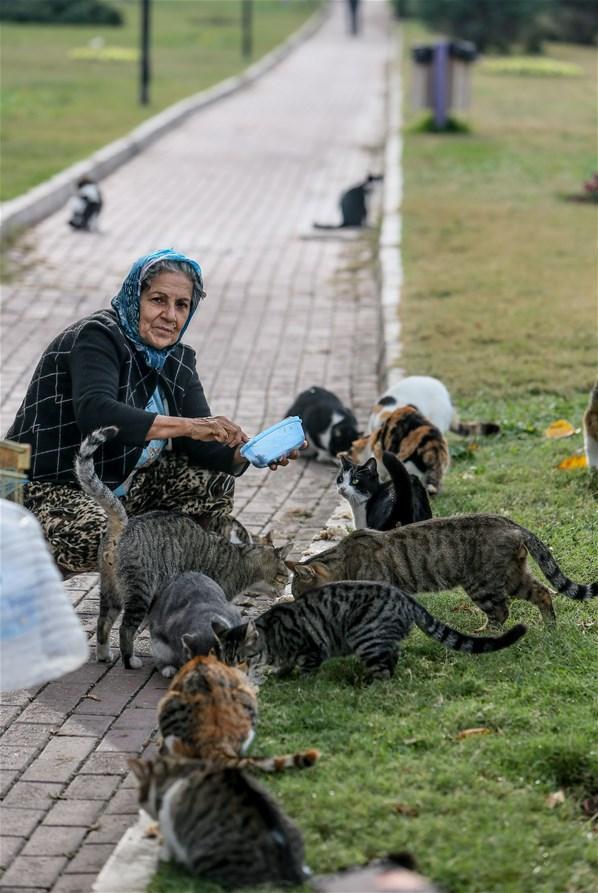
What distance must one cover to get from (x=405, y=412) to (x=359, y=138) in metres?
19.8

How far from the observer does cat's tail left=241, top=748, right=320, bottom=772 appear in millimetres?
4801

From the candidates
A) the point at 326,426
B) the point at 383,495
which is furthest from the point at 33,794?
the point at 326,426

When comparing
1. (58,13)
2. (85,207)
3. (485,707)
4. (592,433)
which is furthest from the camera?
(58,13)

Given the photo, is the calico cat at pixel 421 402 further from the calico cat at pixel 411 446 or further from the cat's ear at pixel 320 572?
the cat's ear at pixel 320 572

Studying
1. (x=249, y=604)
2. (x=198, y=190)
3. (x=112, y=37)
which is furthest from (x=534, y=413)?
(x=112, y=37)

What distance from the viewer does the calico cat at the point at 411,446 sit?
27.0ft

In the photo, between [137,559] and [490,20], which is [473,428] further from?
[490,20]

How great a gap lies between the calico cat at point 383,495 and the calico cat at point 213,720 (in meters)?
2.14

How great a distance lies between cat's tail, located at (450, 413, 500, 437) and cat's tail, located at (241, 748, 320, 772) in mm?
4642

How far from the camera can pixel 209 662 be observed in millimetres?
5121

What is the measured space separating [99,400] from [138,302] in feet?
1.72

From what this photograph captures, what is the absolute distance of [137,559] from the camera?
6.22 meters

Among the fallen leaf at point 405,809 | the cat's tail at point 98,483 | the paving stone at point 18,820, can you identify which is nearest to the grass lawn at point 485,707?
the fallen leaf at point 405,809

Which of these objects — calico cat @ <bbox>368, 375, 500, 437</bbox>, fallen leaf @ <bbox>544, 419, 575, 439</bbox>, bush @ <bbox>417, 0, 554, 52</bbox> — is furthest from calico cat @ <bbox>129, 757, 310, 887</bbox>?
bush @ <bbox>417, 0, 554, 52</bbox>
